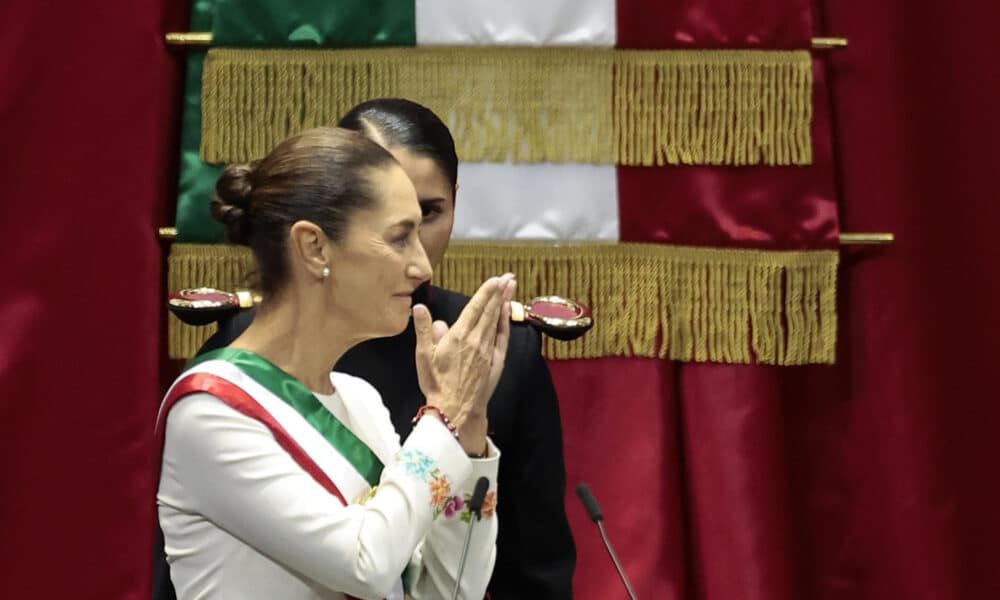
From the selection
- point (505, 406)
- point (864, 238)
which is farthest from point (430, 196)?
point (864, 238)

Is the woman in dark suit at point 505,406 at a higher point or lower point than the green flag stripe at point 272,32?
lower

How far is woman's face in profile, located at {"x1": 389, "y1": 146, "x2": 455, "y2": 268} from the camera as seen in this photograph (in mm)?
1581

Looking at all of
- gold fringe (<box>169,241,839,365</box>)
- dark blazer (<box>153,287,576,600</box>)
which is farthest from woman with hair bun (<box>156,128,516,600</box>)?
gold fringe (<box>169,241,839,365</box>)

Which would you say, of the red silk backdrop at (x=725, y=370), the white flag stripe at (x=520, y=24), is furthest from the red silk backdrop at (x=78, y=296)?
the white flag stripe at (x=520, y=24)

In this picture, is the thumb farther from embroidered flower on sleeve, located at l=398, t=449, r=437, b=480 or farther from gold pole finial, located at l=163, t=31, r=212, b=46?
gold pole finial, located at l=163, t=31, r=212, b=46

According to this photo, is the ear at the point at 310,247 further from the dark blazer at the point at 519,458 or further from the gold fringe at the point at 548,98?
the gold fringe at the point at 548,98

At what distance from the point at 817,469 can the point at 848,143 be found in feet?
1.87

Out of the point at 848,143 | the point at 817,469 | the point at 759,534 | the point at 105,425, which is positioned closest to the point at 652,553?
the point at 759,534

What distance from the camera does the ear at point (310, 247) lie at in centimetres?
122

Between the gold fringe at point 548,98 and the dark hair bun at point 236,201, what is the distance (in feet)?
3.03

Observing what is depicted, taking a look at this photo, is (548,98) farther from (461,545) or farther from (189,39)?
(461,545)

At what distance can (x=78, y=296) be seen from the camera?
217cm

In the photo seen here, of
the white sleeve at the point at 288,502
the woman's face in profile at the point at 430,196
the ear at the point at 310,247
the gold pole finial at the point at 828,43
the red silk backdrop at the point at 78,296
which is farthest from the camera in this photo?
the gold pole finial at the point at 828,43

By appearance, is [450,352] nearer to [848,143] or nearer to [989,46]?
[848,143]
